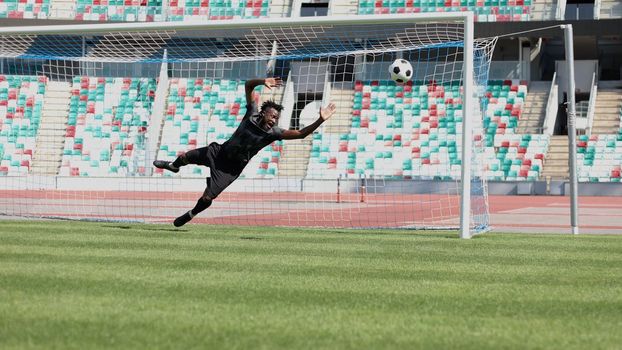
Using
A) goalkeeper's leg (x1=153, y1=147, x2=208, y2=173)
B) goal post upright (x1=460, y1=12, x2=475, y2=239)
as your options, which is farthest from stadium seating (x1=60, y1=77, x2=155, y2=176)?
goal post upright (x1=460, y1=12, x2=475, y2=239)

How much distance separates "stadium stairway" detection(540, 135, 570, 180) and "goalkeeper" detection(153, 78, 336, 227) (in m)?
24.8

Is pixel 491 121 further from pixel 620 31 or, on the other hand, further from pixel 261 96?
pixel 261 96

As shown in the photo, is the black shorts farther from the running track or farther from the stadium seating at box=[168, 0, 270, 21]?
the stadium seating at box=[168, 0, 270, 21]

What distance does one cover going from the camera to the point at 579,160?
1455 inches

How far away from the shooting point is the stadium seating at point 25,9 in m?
40.8

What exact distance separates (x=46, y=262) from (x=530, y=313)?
476cm

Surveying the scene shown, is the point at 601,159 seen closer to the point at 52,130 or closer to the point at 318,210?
the point at 318,210

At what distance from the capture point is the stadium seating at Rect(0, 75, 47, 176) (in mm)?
32750

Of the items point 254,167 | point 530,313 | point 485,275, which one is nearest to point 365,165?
point 254,167

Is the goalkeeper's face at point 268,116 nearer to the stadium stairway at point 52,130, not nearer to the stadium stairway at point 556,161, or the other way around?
the stadium stairway at point 52,130

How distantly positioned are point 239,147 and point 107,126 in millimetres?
21308

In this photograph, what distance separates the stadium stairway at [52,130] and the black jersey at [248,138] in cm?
1939

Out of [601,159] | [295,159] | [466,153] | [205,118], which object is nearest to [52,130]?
[205,118]

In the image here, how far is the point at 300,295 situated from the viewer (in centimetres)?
726
